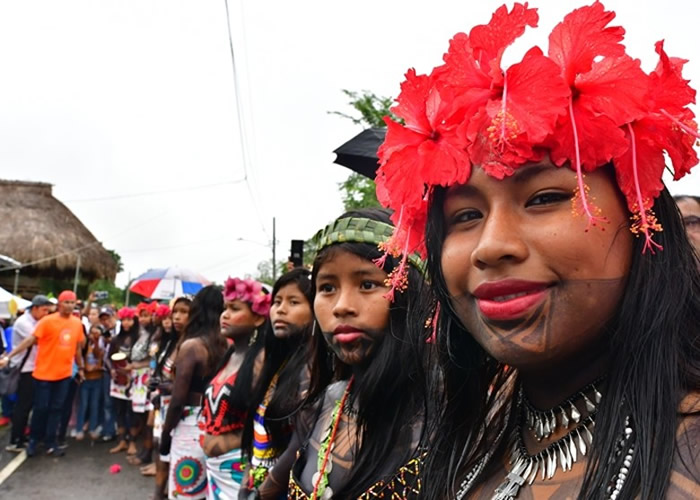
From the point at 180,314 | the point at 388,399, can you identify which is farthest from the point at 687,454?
the point at 180,314

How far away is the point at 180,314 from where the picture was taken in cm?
609

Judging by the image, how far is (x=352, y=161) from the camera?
8.04 ft

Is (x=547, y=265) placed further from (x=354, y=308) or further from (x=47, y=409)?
(x=47, y=409)

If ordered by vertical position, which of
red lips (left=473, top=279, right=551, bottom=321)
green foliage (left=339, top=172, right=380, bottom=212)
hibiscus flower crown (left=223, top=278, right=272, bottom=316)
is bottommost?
red lips (left=473, top=279, right=551, bottom=321)

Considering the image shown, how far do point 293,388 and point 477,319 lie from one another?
81.0 inches

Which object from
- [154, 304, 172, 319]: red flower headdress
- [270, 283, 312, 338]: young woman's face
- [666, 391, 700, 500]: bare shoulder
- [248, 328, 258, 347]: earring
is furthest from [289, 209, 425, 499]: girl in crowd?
[154, 304, 172, 319]: red flower headdress

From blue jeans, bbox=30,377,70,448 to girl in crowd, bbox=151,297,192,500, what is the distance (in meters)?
1.65

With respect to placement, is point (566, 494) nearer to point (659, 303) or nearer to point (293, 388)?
point (659, 303)

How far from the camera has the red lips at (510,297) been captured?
96cm

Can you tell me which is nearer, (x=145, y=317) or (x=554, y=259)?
(x=554, y=259)

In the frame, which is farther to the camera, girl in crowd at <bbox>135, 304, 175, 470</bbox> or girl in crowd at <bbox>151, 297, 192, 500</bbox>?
girl in crowd at <bbox>135, 304, 175, 470</bbox>

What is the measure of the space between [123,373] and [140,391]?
705 millimetres

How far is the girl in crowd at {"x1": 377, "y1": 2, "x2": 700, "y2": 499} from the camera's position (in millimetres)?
915

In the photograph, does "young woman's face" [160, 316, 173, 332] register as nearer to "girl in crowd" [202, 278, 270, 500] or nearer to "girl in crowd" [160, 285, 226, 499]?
"girl in crowd" [160, 285, 226, 499]
